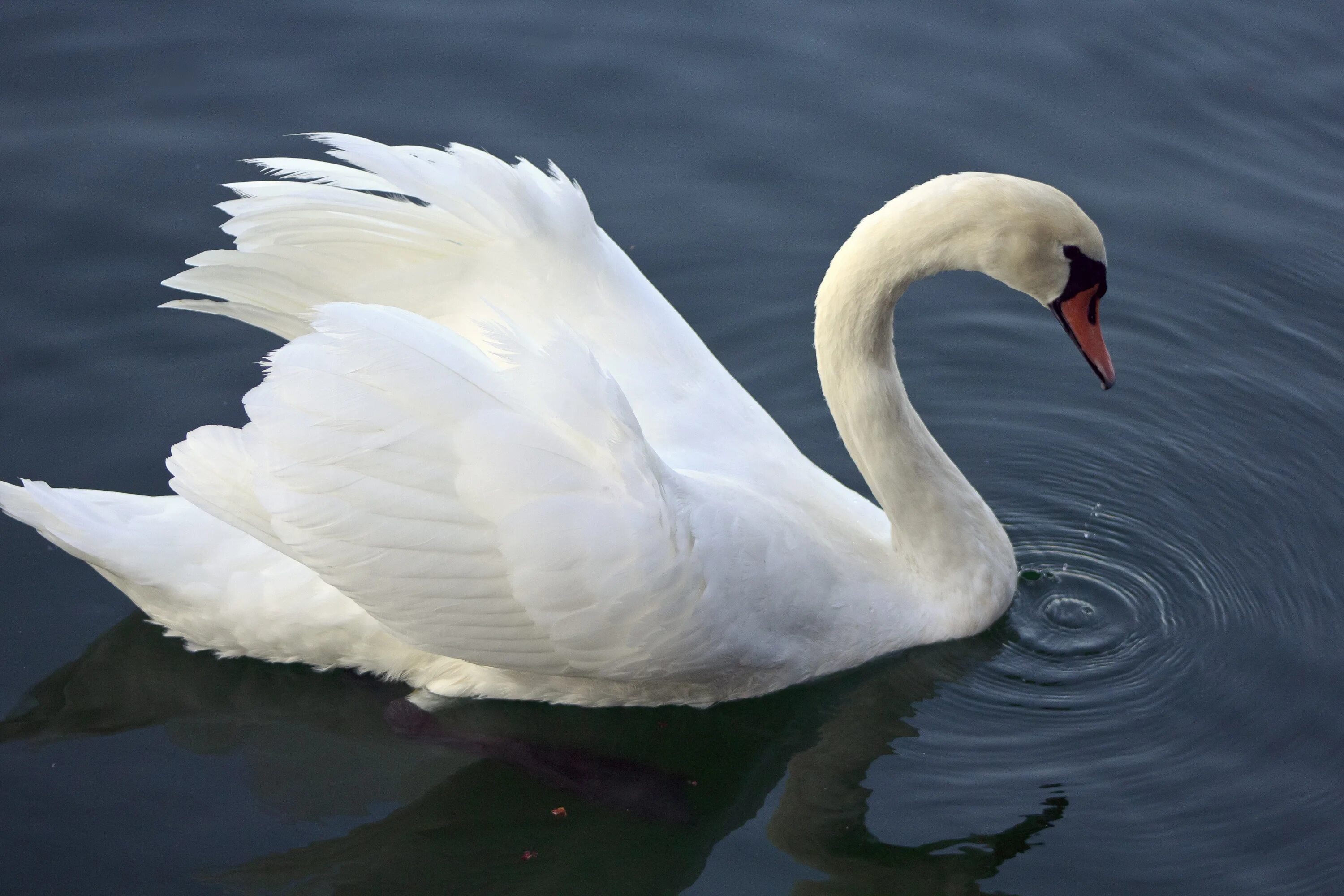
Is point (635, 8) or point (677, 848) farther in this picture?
point (635, 8)

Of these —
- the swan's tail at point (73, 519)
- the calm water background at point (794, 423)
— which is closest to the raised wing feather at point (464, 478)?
the swan's tail at point (73, 519)

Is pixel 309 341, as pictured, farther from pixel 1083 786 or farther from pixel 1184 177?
pixel 1184 177

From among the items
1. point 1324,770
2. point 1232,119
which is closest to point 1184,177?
point 1232,119

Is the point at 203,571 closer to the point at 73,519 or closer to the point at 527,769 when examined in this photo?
the point at 73,519

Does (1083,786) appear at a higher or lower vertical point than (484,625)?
lower

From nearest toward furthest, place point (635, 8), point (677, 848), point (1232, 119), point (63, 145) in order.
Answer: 1. point (677, 848)
2. point (63, 145)
3. point (1232, 119)
4. point (635, 8)

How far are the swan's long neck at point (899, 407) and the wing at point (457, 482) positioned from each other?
106cm

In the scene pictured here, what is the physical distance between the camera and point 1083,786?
6039 mm

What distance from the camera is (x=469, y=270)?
21.3 feet

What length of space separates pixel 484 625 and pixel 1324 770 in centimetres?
333

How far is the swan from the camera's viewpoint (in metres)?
5.37

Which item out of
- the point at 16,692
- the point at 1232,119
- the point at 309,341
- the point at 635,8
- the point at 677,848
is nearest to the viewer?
the point at 309,341

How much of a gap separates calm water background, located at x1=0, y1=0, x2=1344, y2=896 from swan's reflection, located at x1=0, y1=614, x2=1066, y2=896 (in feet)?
0.05

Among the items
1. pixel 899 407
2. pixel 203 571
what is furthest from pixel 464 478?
pixel 899 407
